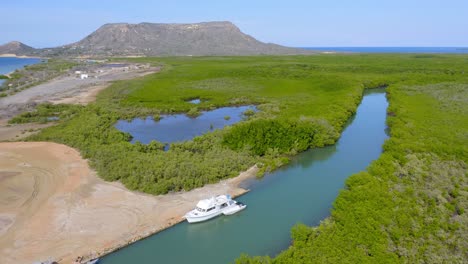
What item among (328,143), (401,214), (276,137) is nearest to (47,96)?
(276,137)

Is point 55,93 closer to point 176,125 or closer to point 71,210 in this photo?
point 176,125

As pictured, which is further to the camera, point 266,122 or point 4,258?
point 266,122

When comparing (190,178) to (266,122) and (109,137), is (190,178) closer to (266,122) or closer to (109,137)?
(266,122)

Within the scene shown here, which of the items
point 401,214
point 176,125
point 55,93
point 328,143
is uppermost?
point 401,214

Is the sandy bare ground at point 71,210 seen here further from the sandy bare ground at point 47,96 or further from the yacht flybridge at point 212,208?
the sandy bare ground at point 47,96

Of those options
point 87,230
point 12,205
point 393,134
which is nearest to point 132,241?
point 87,230

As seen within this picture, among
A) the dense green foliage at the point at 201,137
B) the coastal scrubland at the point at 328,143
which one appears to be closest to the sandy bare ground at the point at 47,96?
the coastal scrubland at the point at 328,143
